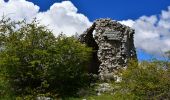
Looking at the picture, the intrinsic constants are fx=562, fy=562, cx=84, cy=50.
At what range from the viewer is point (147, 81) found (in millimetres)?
36469

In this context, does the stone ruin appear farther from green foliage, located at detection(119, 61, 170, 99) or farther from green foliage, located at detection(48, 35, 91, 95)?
green foliage, located at detection(119, 61, 170, 99)

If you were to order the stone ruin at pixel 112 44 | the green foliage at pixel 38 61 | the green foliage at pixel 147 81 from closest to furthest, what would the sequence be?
1. the green foliage at pixel 147 81
2. the green foliage at pixel 38 61
3. the stone ruin at pixel 112 44

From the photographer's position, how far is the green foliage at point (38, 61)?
140 ft

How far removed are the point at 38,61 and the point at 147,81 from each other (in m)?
9.61

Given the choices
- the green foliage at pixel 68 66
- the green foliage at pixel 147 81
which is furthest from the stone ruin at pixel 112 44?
the green foliage at pixel 147 81

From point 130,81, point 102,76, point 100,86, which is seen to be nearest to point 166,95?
point 130,81

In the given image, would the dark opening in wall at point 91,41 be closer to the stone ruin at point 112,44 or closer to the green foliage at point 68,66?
the stone ruin at point 112,44

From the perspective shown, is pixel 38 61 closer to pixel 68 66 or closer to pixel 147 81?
pixel 68 66

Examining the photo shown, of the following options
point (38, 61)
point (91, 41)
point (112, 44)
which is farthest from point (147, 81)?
point (91, 41)

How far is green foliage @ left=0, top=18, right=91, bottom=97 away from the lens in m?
42.6

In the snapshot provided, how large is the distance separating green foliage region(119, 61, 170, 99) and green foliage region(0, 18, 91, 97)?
24.3ft

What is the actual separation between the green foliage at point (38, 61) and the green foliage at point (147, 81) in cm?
740

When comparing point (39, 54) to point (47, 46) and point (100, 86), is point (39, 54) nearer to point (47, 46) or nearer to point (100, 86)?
point (47, 46)

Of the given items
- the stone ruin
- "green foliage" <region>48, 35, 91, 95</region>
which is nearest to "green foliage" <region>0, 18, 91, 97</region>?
"green foliage" <region>48, 35, 91, 95</region>
